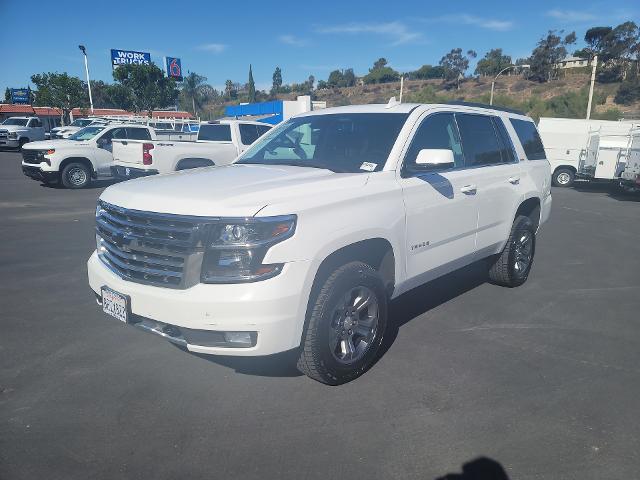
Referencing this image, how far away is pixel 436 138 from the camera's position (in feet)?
13.9

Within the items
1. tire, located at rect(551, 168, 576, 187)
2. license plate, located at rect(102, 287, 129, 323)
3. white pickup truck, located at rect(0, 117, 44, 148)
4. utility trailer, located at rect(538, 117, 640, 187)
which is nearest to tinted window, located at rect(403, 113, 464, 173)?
license plate, located at rect(102, 287, 129, 323)

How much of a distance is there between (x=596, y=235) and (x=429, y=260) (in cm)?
666

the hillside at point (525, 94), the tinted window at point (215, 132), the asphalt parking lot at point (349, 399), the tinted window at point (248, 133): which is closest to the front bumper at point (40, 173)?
the tinted window at point (215, 132)

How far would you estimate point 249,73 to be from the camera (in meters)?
98.6

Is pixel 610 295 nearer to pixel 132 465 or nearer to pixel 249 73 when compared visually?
pixel 132 465

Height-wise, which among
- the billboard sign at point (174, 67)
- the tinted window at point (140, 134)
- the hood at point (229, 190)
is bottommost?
the hood at point (229, 190)

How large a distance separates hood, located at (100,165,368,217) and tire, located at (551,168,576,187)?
57.4 feet

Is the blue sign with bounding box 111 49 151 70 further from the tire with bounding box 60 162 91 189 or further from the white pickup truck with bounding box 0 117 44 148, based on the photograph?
the tire with bounding box 60 162 91 189

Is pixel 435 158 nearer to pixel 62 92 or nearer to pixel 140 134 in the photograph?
pixel 140 134

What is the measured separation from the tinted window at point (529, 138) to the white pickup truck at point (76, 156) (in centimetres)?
1157

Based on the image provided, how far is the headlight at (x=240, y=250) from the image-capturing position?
108 inches

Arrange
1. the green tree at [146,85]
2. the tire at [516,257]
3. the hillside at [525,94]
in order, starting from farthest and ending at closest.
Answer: the green tree at [146,85] → the hillside at [525,94] → the tire at [516,257]

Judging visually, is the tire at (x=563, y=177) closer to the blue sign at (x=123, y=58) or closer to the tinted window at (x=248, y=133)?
the tinted window at (x=248, y=133)

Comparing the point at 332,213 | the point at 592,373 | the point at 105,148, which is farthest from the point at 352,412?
the point at 105,148
